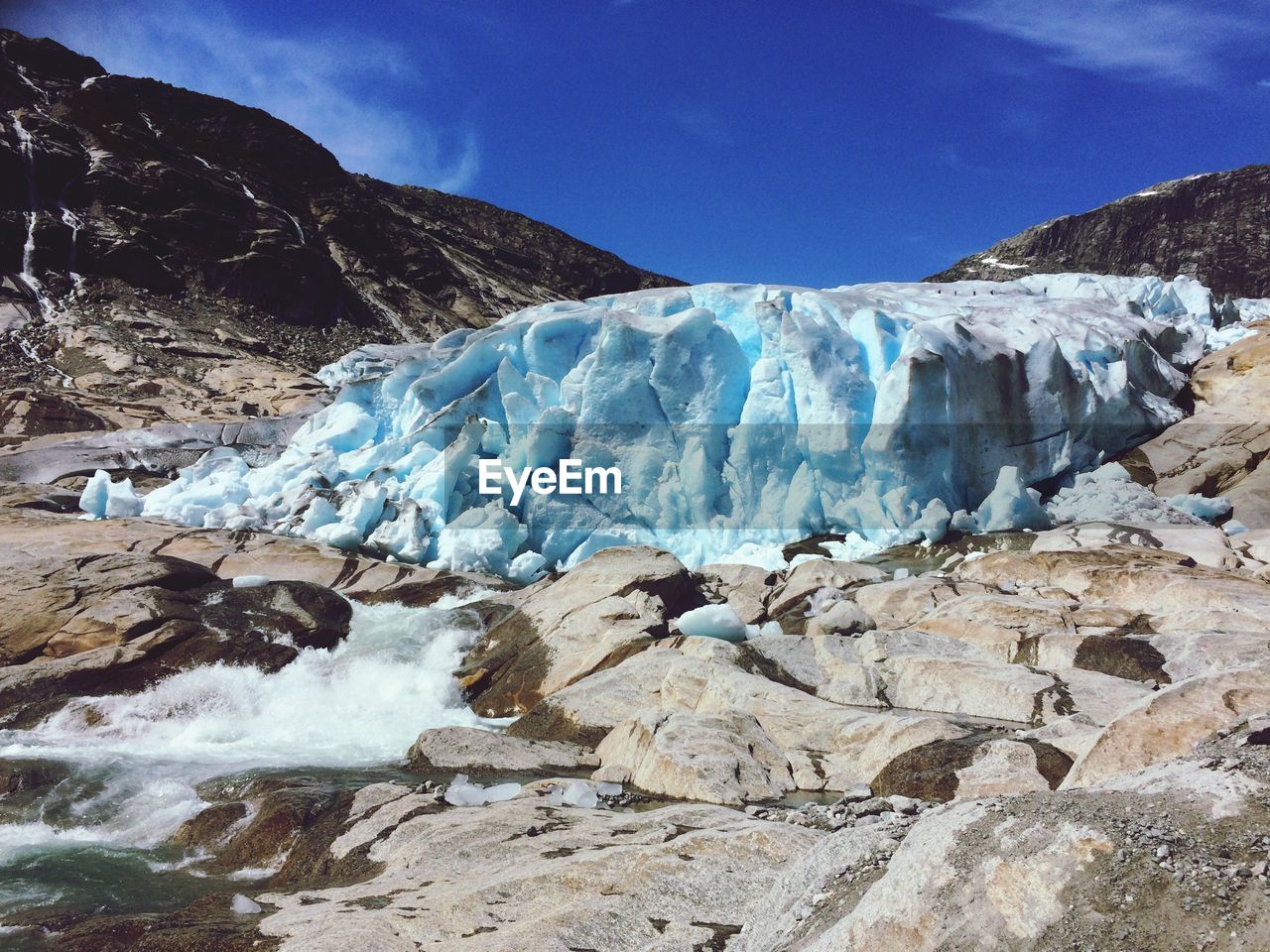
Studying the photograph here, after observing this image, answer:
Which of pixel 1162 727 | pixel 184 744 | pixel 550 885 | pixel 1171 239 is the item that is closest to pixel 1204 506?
pixel 1162 727

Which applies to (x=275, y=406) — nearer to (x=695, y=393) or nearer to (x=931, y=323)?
(x=695, y=393)

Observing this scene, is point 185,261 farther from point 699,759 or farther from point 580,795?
point 699,759

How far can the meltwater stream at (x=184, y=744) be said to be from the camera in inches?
236

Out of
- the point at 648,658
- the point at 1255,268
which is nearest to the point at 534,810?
the point at 648,658

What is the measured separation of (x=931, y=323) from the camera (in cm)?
1692

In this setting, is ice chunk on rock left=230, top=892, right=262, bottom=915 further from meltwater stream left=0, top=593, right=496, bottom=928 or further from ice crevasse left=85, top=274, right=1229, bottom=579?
ice crevasse left=85, top=274, right=1229, bottom=579

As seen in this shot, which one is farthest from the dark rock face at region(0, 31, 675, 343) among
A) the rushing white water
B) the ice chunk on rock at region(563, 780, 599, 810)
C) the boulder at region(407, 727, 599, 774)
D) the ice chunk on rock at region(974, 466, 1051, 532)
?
the ice chunk on rock at region(563, 780, 599, 810)

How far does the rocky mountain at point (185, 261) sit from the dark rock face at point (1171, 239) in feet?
101

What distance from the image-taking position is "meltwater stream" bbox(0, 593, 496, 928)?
19.7 feet

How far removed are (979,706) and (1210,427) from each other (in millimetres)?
12891

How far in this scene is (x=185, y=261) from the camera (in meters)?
38.9

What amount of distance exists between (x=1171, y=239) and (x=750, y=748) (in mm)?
54102

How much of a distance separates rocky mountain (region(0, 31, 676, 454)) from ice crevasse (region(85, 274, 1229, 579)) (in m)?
11.4

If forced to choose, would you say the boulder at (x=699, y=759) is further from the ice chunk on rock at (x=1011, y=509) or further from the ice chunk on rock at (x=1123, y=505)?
the ice chunk on rock at (x=1123, y=505)
